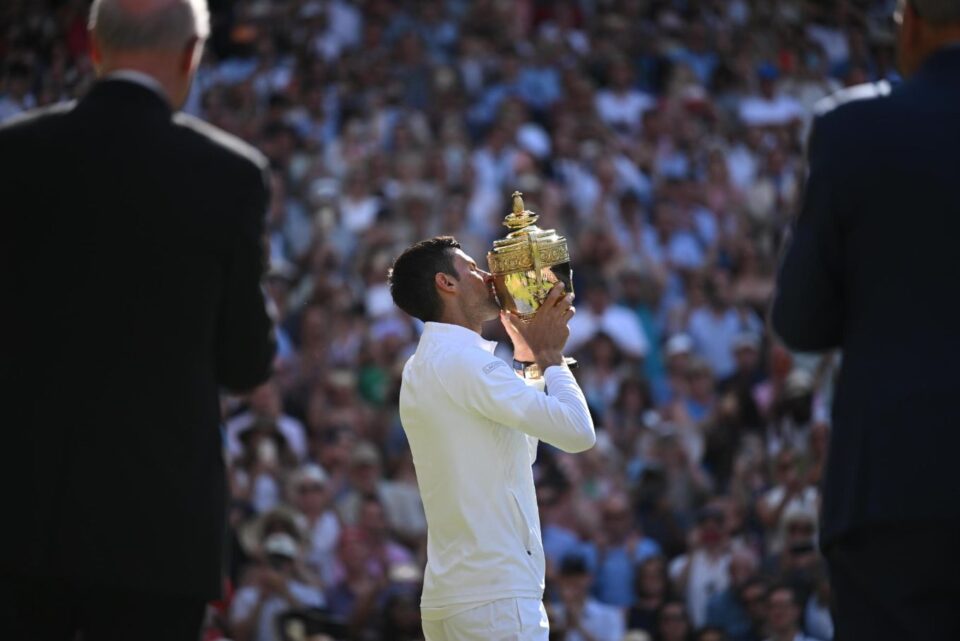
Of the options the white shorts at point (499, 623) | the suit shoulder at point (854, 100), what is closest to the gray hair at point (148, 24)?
the suit shoulder at point (854, 100)

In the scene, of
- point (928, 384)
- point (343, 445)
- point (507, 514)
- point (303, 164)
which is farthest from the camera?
point (303, 164)

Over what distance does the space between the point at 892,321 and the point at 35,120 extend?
6.04 feet

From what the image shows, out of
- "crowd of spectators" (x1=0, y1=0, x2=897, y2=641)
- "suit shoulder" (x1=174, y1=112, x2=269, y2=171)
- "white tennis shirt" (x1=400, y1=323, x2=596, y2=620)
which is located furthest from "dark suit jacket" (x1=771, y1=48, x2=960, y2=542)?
"crowd of spectators" (x1=0, y1=0, x2=897, y2=641)

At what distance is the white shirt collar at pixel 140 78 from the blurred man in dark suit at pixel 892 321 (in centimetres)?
139

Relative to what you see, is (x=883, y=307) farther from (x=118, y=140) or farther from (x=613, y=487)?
(x=613, y=487)

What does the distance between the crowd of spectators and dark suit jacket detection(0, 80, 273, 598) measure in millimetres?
3099

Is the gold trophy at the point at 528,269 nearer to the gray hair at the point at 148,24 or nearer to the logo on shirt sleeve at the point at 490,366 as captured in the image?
the logo on shirt sleeve at the point at 490,366

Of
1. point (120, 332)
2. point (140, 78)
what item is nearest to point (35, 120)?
point (140, 78)

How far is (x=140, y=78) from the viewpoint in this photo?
139 inches

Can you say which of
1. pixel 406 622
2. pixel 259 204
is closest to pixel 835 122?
pixel 259 204

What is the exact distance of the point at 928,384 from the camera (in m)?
3.34

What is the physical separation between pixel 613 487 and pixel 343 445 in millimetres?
1669

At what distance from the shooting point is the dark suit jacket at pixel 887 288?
3.35 meters

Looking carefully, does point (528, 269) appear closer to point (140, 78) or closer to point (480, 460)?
point (480, 460)
